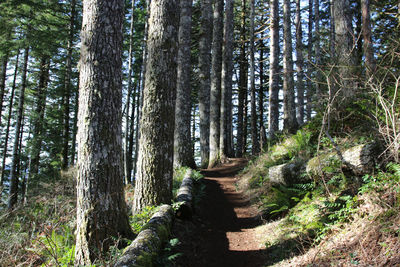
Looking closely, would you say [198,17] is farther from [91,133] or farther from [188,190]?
[91,133]

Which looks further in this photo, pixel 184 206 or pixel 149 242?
pixel 184 206

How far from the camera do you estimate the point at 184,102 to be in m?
11.7

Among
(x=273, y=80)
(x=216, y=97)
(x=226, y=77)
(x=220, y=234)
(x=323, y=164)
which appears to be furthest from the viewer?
(x=226, y=77)

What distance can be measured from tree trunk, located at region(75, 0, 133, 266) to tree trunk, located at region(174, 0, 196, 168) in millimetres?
6957

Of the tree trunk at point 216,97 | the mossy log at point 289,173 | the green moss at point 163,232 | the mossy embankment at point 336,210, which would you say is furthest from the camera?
the tree trunk at point 216,97

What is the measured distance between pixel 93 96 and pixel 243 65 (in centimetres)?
1971

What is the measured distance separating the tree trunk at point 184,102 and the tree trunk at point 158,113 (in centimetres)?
505

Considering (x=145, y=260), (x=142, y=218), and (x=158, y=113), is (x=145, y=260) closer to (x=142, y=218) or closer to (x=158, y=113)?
(x=142, y=218)

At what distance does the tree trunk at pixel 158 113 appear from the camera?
5.97m

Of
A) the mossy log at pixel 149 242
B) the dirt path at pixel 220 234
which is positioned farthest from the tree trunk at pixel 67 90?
the mossy log at pixel 149 242

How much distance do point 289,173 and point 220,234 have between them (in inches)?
89.7

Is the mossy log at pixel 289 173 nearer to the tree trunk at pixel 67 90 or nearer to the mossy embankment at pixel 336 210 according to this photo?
the mossy embankment at pixel 336 210

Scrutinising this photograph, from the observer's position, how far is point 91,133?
4.17m

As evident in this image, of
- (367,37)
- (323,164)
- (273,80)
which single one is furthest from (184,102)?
(323,164)
